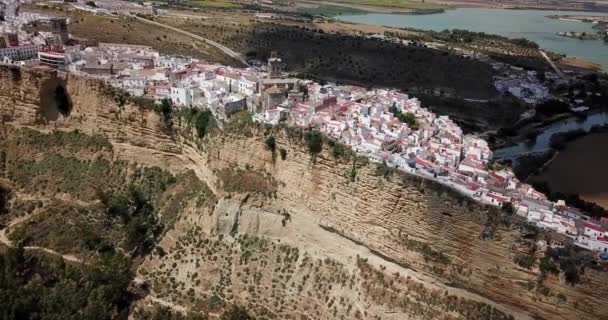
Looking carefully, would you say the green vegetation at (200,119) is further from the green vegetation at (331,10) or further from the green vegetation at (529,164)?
the green vegetation at (331,10)

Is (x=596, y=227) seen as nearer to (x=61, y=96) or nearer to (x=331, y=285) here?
(x=331, y=285)

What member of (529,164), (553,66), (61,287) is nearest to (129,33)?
(61,287)

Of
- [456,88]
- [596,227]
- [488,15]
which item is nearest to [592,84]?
[456,88]

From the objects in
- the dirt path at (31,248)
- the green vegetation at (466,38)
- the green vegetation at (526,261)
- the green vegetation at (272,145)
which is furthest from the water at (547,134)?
the dirt path at (31,248)

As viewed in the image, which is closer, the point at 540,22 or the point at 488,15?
the point at 540,22

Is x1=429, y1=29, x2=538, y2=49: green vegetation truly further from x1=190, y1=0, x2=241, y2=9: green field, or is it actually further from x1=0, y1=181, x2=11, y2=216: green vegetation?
x1=0, y1=181, x2=11, y2=216: green vegetation

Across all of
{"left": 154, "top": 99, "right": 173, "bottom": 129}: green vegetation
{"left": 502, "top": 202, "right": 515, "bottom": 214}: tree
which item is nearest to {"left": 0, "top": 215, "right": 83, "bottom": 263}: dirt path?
{"left": 154, "top": 99, "right": 173, "bottom": 129}: green vegetation
